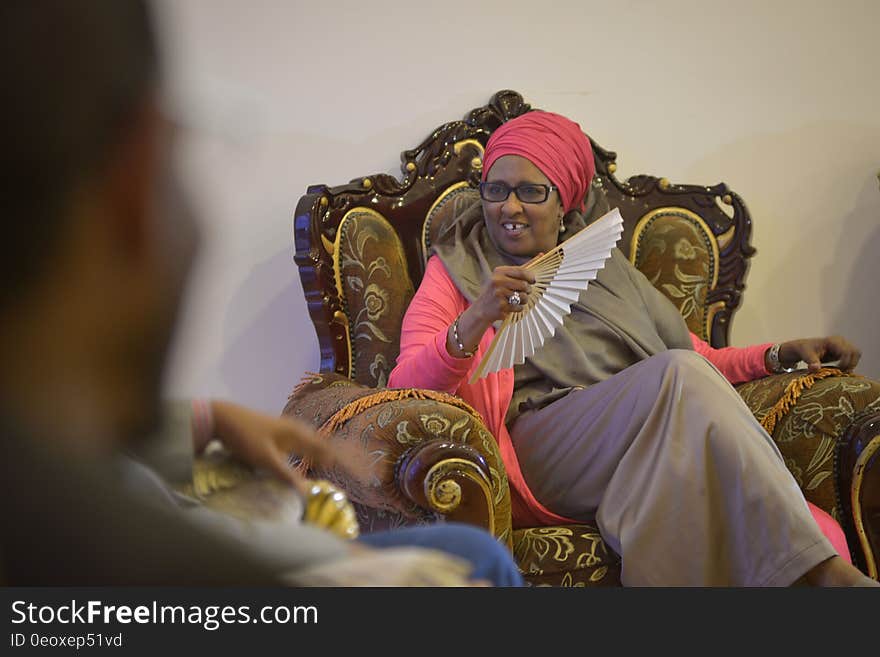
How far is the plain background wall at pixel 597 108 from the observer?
94.3 inches

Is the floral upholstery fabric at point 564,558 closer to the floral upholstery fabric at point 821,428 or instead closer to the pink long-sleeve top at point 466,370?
the pink long-sleeve top at point 466,370

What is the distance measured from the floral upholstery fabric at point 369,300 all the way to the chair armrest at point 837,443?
31.0 inches

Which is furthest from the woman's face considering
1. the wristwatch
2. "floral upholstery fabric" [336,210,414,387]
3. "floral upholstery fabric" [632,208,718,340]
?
the wristwatch

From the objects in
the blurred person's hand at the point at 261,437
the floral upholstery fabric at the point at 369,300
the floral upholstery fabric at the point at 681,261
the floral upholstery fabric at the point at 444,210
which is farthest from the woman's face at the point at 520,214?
the blurred person's hand at the point at 261,437

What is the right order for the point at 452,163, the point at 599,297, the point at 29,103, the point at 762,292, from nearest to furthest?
the point at 29,103, the point at 599,297, the point at 452,163, the point at 762,292

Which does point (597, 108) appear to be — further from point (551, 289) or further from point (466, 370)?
point (466, 370)

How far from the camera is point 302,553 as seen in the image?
0.41 meters

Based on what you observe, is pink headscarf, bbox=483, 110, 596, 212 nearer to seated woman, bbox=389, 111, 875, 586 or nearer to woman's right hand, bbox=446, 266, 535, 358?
seated woman, bbox=389, 111, 875, 586

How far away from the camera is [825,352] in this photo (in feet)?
6.86

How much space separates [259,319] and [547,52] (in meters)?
1.02

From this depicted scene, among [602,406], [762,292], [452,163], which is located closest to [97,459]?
[602,406]

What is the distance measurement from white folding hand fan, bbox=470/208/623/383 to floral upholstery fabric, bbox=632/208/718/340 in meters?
0.52

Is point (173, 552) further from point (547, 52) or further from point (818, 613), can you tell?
point (547, 52)

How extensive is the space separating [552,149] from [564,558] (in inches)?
35.7
